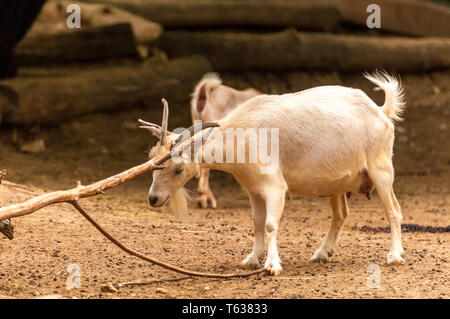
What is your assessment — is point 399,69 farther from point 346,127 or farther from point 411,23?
point 346,127

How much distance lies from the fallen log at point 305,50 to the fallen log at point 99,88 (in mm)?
487

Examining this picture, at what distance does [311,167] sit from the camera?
18.7 ft

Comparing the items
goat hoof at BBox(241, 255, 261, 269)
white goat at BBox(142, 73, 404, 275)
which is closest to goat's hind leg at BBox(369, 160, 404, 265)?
white goat at BBox(142, 73, 404, 275)

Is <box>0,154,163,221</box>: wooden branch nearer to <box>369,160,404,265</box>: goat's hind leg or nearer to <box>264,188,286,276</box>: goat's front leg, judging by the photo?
<box>264,188,286,276</box>: goat's front leg

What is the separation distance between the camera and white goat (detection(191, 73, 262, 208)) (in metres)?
8.95

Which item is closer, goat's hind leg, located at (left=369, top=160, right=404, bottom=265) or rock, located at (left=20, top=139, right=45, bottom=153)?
goat's hind leg, located at (left=369, top=160, right=404, bottom=265)

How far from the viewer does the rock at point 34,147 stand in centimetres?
1034

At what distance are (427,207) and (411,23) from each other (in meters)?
7.82

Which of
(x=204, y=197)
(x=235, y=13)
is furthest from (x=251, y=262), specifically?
(x=235, y=13)

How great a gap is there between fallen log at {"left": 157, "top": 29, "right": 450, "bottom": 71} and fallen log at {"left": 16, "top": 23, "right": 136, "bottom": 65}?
1100 mm

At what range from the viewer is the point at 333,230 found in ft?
20.3

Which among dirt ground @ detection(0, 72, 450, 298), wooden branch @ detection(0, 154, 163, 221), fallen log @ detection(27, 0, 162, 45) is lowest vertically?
dirt ground @ detection(0, 72, 450, 298)

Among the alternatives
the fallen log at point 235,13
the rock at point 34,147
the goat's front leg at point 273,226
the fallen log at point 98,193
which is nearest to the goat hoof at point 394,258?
the goat's front leg at point 273,226
